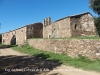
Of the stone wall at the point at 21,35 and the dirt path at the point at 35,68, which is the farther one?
the stone wall at the point at 21,35

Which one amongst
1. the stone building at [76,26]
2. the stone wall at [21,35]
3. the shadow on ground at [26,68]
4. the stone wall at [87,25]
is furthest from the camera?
the stone wall at [21,35]

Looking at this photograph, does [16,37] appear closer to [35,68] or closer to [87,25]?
[87,25]

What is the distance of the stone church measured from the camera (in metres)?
25.3

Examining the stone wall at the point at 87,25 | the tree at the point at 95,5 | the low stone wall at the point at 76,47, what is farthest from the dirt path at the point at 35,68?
the stone wall at the point at 87,25

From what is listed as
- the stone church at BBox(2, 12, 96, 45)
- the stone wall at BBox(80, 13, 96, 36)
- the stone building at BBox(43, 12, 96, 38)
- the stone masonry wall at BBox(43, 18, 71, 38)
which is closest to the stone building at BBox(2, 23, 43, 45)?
the stone church at BBox(2, 12, 96, 45)

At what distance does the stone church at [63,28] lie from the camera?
83.0 feet

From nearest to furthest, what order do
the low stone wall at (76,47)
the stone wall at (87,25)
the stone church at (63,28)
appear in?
the low stone wall at (76,47) < the stone church at (63,28) < the stone wall at (87,25)

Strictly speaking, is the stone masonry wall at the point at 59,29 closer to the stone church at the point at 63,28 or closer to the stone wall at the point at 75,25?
the stone church at the point at 63,28

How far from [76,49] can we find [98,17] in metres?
9.58

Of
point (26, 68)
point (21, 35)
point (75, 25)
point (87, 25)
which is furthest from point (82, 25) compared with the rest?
point (26, 68)

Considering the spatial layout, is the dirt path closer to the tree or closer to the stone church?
the stone church

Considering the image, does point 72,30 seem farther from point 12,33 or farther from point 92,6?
point 12,33

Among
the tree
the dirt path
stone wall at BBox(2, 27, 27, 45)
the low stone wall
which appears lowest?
the dirt path

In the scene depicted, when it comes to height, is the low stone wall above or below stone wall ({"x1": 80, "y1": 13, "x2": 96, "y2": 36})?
below
